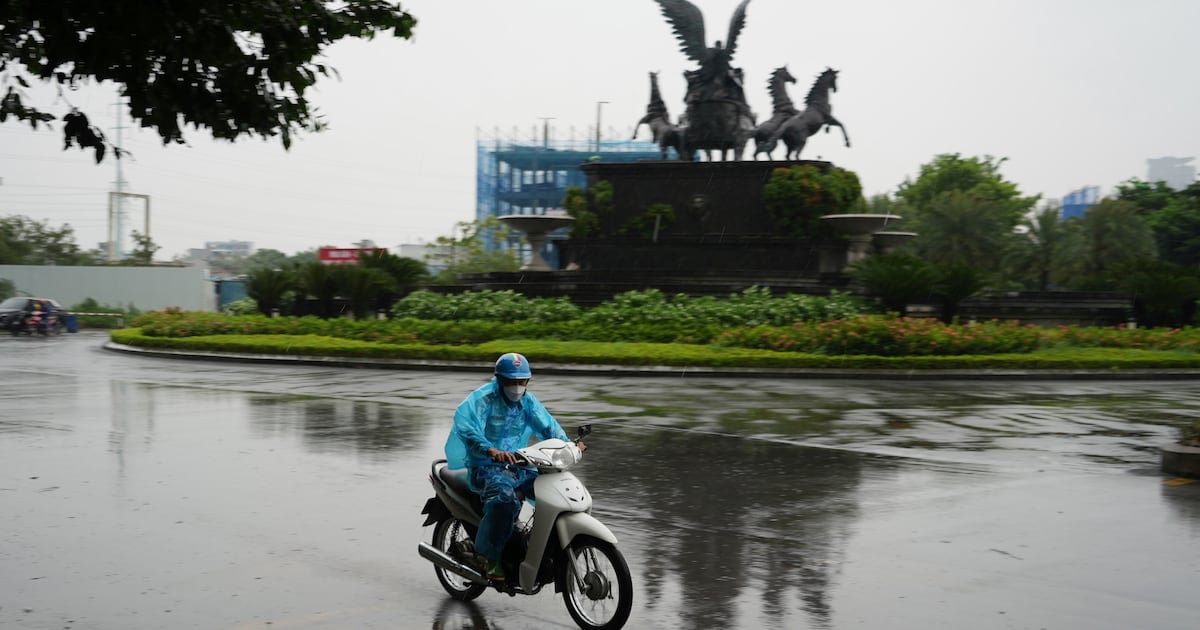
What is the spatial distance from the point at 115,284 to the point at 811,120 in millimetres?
34204

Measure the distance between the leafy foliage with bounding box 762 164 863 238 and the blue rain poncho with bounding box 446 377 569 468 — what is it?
93.0 ft

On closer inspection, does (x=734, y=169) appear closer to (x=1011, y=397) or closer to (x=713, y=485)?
(x=1011, y=397)

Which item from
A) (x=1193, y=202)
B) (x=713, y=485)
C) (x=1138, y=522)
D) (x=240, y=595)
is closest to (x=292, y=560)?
(x=240, y=595)

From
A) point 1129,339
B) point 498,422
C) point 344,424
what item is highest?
point 1129,339

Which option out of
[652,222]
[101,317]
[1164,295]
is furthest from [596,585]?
[101,317]

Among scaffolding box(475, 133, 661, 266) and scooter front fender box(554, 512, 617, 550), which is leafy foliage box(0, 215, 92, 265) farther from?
scooter front fender box(554, 512, 617, 550)

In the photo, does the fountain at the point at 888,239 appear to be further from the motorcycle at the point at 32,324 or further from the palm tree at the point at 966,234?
the motorcycle at the point at 32,324

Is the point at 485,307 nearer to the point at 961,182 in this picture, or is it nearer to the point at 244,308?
the point at 244,308

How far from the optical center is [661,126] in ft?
119

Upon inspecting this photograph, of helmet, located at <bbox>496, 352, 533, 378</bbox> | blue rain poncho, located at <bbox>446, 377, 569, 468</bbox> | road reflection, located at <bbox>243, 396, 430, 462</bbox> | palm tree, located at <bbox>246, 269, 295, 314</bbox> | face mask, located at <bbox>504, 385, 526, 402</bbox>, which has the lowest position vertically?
road reflection, located at <bbox>243, 396, 430, 462</bbox>

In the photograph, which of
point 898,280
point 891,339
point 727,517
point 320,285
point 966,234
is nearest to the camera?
point 727,517

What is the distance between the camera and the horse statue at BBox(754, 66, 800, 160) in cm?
3506

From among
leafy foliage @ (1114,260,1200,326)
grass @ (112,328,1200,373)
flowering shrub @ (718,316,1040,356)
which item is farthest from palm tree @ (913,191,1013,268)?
grass @ (112,328,1200,373)

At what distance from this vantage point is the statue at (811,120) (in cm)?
3488
